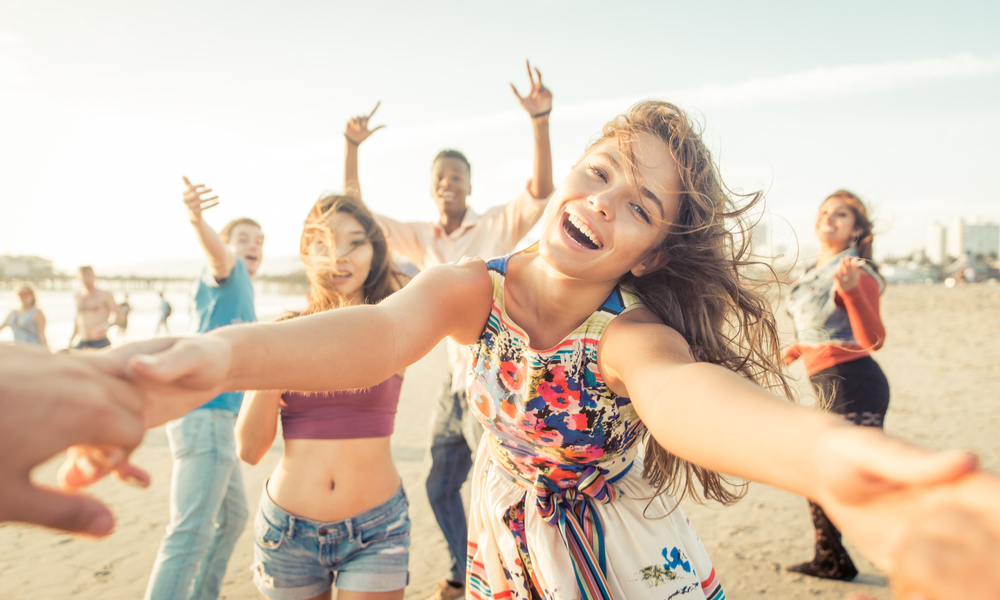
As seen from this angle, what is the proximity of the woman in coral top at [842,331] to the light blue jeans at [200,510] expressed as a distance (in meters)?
3.68

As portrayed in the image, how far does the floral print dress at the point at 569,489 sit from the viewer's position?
5.94ft

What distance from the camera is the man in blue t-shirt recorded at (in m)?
2.98

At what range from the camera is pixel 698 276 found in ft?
6.49

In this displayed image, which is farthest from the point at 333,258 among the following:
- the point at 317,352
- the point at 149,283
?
the point at 149,283

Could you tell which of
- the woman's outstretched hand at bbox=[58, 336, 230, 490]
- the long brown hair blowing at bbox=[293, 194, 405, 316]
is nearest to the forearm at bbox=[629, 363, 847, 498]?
the woman's outstretched hand at bbox=[58, 336, 230, 490]

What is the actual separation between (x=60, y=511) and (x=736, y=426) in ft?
3.50

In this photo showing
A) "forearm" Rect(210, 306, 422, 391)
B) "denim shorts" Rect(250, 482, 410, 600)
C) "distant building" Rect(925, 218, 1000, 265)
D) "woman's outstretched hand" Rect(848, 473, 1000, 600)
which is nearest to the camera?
"woman's outstretched hand" Rect(848, 473, 1000, 600)

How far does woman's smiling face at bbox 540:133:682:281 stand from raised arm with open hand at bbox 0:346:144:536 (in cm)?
121

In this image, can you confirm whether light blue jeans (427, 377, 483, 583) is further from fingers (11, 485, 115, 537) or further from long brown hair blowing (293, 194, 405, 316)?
fingers (11, 485, 115, 537)

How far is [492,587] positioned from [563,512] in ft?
1.32

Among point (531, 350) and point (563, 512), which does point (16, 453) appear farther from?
point (563, 512)

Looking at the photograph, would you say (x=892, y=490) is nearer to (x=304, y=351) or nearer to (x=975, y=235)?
(x=304, y=351)

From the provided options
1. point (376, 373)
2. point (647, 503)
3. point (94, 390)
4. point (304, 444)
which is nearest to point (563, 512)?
point (647, 503)

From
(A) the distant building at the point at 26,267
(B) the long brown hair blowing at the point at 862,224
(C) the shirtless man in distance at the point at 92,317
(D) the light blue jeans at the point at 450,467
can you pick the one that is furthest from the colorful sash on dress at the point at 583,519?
(A) the distant building at the point at 26,267
